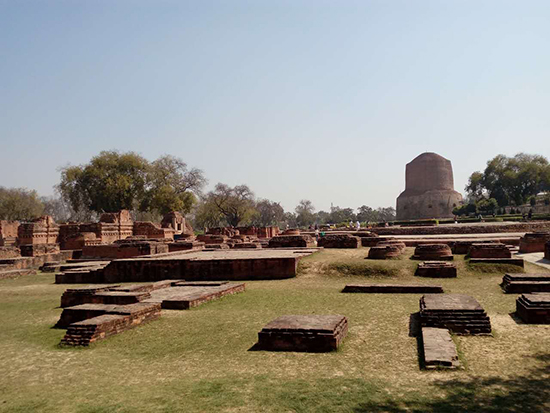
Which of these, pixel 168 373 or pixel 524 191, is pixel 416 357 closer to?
pixel 168 373

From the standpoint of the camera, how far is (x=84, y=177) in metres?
35.5

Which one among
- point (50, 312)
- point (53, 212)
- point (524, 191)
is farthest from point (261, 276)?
point (53, 212)

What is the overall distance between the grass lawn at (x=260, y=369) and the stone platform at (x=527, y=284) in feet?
1.77

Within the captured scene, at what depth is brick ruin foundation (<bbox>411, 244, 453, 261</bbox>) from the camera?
415 inches

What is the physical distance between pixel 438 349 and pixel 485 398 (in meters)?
0.93

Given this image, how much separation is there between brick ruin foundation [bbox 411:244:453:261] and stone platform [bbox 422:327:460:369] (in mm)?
6139

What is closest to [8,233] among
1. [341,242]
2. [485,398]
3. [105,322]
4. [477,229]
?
[341,242]

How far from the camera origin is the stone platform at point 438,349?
12.1ft

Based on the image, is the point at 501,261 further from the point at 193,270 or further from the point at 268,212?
the point at 268,212

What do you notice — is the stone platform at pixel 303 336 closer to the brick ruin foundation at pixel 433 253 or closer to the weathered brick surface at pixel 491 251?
the brick ruin foundation at pixel 433 253

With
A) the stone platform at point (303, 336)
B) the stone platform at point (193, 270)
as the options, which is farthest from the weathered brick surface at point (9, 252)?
the stone platform at point (303, 336)

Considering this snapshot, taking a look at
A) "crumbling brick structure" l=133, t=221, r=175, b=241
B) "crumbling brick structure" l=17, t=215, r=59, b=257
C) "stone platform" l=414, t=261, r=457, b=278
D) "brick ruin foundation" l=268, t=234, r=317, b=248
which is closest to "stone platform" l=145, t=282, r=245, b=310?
"stone platform" l=414, t=261, r=457, b=278

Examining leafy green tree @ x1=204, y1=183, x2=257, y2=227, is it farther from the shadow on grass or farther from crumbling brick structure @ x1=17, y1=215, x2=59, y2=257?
the shadow on grass

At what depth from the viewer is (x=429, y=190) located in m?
58.6
